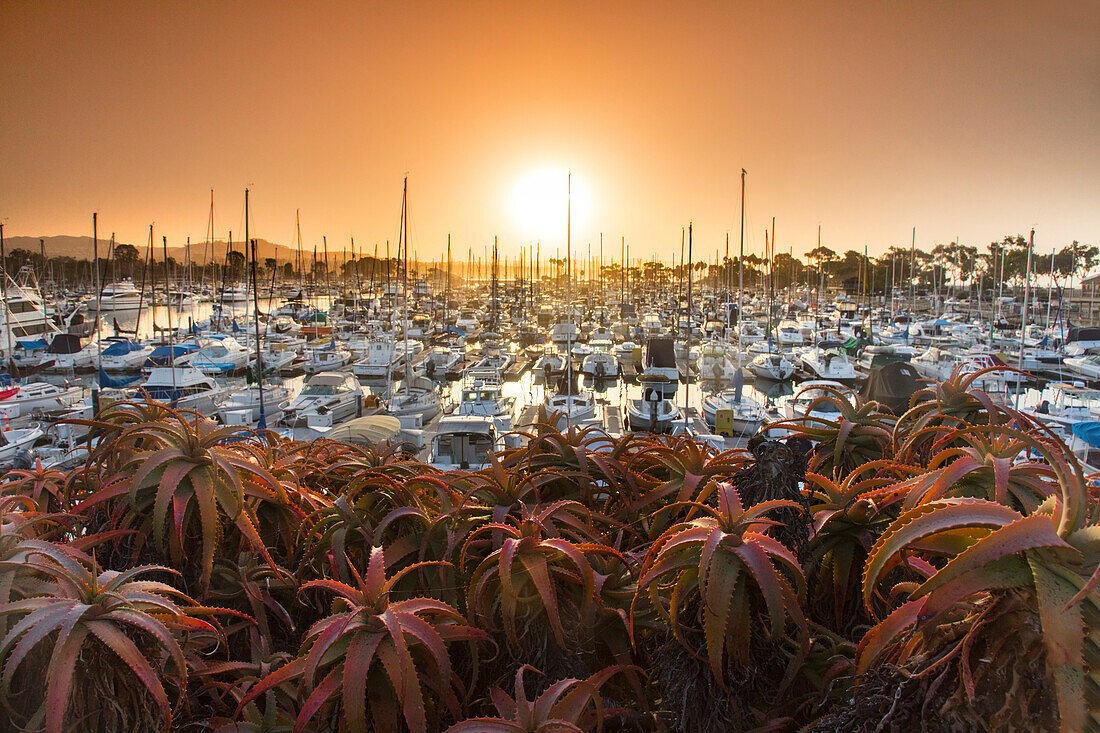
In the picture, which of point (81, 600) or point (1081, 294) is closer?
point (81, 600)

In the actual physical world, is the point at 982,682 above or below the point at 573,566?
above

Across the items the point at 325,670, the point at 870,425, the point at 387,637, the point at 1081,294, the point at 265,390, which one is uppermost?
the point at 1081,294

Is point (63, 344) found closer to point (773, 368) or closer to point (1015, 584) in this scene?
point (773, 368)

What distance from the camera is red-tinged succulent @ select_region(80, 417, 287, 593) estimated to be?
2.45 metres

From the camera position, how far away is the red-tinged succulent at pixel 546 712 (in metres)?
1.69

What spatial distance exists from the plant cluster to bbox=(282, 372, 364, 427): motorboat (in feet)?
63.1

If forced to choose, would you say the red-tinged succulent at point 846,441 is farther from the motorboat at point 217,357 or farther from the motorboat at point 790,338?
the motorboat at point 790,338

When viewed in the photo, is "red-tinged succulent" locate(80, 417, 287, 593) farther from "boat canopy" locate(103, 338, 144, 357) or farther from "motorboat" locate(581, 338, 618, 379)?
"boat canopy" locate(103, 338, 144, 357)

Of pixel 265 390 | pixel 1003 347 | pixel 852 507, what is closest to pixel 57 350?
pixel 265 390

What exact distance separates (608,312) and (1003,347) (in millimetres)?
31977

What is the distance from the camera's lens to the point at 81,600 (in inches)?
70.4

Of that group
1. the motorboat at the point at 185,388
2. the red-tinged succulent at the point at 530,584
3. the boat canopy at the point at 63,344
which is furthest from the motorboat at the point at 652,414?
the boat canopy at the point at 63,344

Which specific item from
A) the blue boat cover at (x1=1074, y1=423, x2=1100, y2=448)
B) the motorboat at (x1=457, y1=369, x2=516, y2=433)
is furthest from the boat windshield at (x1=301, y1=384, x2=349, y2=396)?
the blue boat cover at (x1=1074, y1=423, x2=1100, y2=448)

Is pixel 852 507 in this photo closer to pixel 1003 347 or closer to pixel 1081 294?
pixel 1003 347
